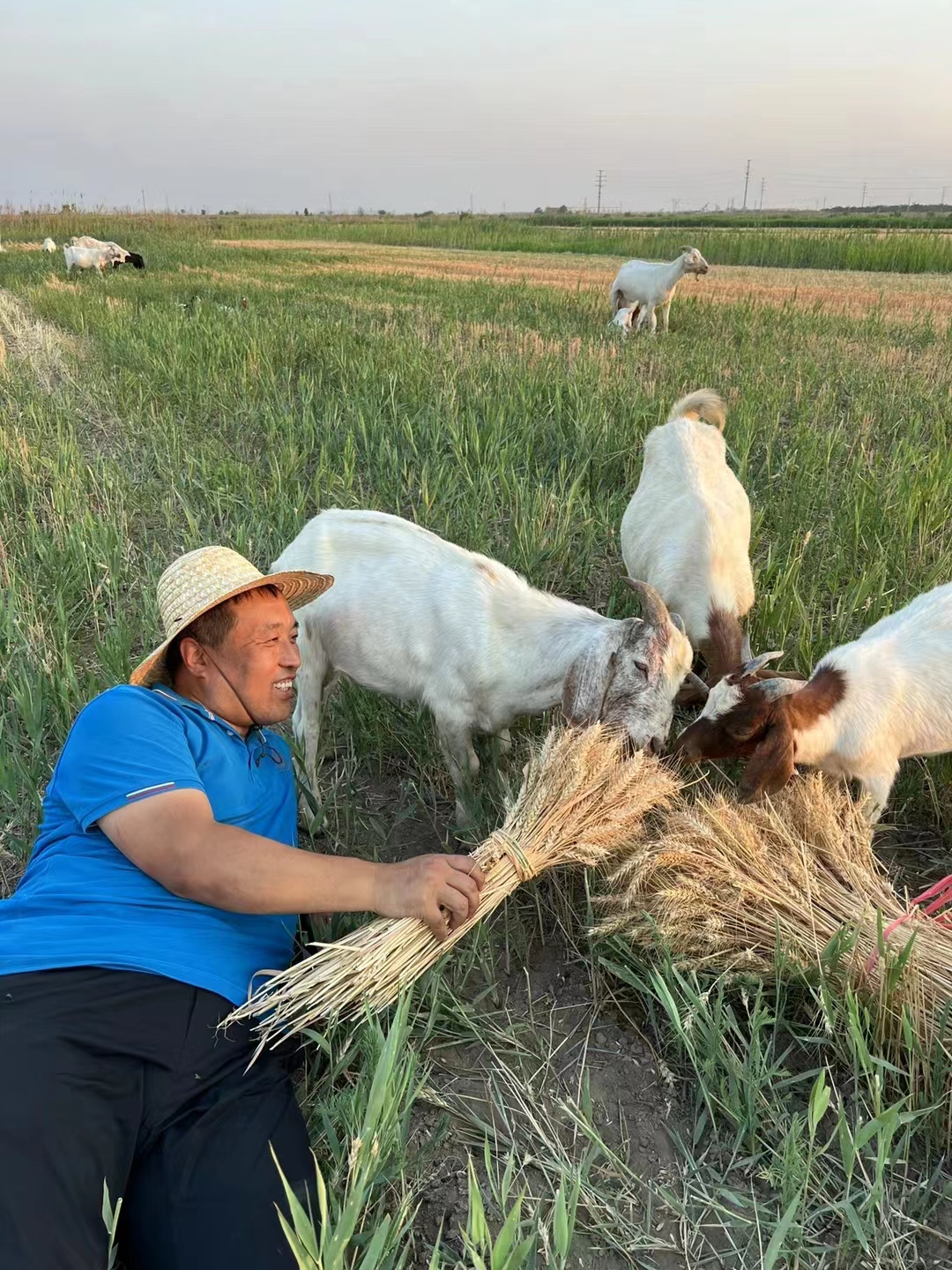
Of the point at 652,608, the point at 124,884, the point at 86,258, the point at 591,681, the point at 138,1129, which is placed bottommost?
the point at 138,1129

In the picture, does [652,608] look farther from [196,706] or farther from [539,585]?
[539,585]

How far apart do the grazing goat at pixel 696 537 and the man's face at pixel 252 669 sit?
5.85 ft

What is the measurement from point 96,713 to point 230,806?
40 cm

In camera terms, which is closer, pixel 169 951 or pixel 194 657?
pixel 169 951

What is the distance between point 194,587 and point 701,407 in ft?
A: 12.9

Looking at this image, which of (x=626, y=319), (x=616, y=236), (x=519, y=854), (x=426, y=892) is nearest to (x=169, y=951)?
(x=426, y=892)

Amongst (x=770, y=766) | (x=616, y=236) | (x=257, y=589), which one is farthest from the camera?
(x=616, y=236)

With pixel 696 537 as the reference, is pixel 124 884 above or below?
below

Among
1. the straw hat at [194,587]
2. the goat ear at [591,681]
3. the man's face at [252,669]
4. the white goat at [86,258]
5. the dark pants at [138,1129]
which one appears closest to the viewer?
the dark pants at [138,1129]

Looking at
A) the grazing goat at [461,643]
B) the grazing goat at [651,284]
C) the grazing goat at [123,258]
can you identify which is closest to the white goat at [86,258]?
the grazing goat at [123,258]

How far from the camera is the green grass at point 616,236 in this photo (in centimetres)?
2275

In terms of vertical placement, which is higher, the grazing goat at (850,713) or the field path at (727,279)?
the field path at (727,279)

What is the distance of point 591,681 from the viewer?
8.18 ft

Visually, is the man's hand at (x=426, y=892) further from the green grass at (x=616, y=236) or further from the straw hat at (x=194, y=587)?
the green grass at (x=616, y=236)
